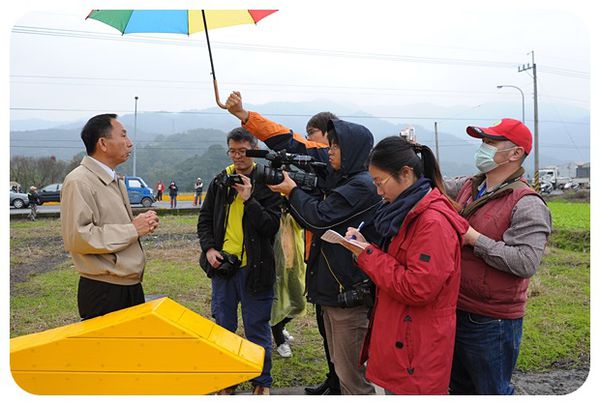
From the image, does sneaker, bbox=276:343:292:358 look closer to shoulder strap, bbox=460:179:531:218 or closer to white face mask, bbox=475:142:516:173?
shoulder strap, bbox=460:179:531:218

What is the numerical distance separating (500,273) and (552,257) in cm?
856

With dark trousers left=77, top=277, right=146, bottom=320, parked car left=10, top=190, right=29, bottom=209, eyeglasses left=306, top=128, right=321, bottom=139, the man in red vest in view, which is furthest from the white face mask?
parked car left=10, top=190, right=29, bottom=209

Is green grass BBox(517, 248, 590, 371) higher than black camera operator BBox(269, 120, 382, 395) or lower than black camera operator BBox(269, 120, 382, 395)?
lower

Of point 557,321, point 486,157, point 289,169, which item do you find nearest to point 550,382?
point 557,321

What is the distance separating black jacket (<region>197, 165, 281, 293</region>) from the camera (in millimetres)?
3236

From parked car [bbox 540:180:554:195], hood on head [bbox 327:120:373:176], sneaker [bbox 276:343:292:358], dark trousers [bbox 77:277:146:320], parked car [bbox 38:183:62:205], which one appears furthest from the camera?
parked car [bbox 540:180:554:195]

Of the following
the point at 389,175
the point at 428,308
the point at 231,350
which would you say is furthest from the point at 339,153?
the point at 231,350

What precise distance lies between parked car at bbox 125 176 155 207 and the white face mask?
79.8 ft

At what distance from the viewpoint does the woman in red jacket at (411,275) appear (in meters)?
2.06

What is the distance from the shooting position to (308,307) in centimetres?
584

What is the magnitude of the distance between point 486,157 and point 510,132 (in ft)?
0.55

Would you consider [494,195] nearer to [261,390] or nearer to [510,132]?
[510,132]

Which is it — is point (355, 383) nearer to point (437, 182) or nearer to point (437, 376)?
point (437, 376)

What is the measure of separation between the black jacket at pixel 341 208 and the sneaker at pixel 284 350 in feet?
5.64
